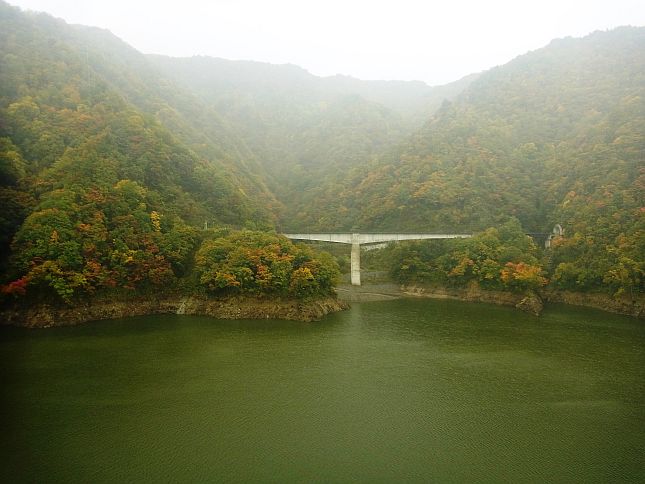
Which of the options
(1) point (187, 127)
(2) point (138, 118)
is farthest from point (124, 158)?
(1) point (187, 127)

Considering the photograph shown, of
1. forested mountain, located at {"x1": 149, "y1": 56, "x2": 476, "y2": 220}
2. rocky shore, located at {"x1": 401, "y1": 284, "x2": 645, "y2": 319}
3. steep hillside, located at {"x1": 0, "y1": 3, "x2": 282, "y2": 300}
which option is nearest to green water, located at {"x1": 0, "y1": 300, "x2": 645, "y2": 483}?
steep hillside, located at {"x1": 0, "y1": 3, "x2": 282, "y2": 300}

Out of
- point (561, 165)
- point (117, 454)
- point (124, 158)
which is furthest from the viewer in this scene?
point (561, 165)

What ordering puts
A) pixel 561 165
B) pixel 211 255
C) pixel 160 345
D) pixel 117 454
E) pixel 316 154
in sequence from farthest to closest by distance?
1. pixel 316 154
2. pixel 561 165
3. pixel 211 255
4. pixel 160 345
5. pixel 117 454

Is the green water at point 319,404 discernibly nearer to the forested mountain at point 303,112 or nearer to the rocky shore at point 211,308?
the rocky shore at point 211,308

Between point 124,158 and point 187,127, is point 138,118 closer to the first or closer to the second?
point 124,158

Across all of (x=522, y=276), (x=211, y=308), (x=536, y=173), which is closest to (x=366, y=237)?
(x=522, y=276)

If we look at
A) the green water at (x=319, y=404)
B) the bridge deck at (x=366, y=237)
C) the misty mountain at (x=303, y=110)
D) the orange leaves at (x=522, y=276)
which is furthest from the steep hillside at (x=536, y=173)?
the green water at (x=319, y=404)

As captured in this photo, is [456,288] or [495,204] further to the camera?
[495,204]

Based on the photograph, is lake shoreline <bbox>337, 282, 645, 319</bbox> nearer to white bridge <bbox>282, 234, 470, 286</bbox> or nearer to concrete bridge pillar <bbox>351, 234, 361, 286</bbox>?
concrete bridge pillar <bbox>351, 234, 361, 286</bbox>
